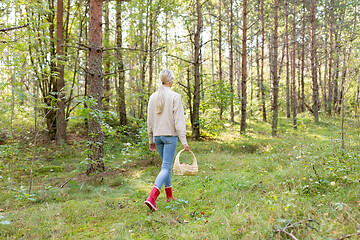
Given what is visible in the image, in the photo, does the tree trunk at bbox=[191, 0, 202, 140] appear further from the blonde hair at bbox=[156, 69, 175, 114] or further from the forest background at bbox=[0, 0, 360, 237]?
the blonde hair at bbox=[156, 69, 175, 114]

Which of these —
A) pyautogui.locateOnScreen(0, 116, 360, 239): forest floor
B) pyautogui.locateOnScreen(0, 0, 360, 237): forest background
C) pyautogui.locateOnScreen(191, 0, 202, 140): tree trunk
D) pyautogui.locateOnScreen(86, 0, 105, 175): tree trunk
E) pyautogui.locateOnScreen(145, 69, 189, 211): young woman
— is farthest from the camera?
pyautogui.locateOnScreen(191, 0, 202, 140): tree trunk

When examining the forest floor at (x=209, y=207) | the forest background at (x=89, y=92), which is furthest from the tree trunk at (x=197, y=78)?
the forest floor at (x=209, y=207)

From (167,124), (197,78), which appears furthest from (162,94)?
(197,78)

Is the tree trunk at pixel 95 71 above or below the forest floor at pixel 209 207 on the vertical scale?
above

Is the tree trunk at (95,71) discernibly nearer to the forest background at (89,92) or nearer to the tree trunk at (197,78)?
the forest background at (89,92)

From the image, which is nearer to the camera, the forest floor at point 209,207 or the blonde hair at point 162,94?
the forest floor at point 209,207

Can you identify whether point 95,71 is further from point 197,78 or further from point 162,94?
point 197,78

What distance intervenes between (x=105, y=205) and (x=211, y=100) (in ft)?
27.5

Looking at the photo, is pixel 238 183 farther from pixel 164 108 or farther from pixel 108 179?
pixel 108 179

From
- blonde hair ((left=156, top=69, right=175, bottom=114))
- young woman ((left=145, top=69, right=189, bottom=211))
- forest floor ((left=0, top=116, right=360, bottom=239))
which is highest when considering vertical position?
blonde hair ((left=156, top=69, right=175, bottom=114))

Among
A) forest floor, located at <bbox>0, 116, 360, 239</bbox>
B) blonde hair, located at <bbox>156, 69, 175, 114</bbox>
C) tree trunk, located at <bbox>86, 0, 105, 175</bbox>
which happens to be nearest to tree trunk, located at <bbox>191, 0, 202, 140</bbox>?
forest floor, located at <bbox>0, 116, 360, 239</bbox>

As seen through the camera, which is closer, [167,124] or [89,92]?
[167,124]

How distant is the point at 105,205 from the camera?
4.12m

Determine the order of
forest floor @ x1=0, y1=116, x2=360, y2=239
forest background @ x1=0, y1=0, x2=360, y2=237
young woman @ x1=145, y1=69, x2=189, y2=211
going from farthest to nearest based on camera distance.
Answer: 1. forest background @ x1=0, y1=0, x2=360, y2=237
2. young woman @ x1=145, y1=69, x2=189, y2=211
3. forest floor @ x1=0, y1=116, x2=360, y2=239
